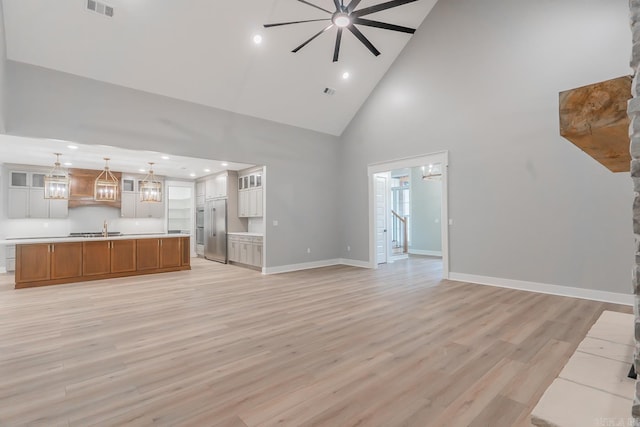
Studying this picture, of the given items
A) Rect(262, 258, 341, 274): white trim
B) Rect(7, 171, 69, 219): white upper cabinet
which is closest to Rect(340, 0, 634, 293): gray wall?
Rect(262, 258, 341, 274): white trim

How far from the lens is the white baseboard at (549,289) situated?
170 inches

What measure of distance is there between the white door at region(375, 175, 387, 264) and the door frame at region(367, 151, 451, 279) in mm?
261

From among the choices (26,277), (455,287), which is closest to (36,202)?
(26,277)

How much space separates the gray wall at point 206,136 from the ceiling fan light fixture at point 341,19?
3.13 metres

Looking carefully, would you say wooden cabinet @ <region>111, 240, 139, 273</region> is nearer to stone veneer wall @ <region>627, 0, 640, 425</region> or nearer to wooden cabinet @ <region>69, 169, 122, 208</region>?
wooden cabinet @ <region>69, 169, 122, 208</region>

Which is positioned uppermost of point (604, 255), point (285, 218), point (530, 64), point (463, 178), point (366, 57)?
point (366, 57)

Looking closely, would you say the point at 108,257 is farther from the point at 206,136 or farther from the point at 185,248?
the point at 206,136

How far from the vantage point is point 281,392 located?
2.17m

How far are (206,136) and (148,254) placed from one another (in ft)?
10.3

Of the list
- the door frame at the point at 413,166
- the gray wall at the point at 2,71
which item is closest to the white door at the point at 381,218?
the door frame at the point at 413,166

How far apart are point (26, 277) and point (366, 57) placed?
8123 millimetres

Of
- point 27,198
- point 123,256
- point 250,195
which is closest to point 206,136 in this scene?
point 250,195

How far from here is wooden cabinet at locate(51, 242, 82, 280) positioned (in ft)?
19.5

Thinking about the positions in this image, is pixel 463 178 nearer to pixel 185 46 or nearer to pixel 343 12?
pixel 343 12
